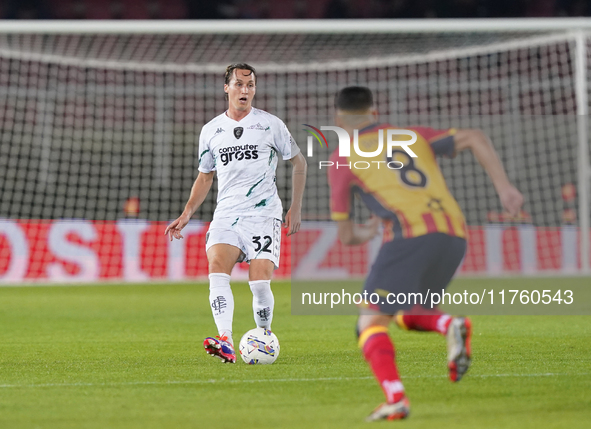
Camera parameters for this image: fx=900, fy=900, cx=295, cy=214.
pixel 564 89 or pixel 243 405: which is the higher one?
pixel 564 89

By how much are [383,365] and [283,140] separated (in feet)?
9.28

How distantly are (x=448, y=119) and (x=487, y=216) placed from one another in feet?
9.37

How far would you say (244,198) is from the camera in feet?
20.5

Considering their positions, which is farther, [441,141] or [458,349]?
[441,141]

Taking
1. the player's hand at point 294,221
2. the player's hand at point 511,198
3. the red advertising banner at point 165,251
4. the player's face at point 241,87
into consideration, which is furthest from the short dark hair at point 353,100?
the red advertising banner at point 165,251

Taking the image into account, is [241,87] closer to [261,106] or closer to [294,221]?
[294,221]

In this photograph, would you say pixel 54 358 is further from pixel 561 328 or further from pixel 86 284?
pixel 86 284

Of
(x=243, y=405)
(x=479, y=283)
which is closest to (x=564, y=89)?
(x=479, y=283)

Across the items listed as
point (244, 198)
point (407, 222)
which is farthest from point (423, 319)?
point (244, 198)

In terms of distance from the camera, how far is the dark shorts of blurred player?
13.1 feet

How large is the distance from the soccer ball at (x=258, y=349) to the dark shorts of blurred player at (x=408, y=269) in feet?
6.34

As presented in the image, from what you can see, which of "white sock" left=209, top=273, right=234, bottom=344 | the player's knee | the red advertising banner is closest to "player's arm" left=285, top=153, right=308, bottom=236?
the player's knee

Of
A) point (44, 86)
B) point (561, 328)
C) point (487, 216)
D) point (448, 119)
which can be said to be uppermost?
point (44, 86)

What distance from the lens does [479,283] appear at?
46.2 ft
